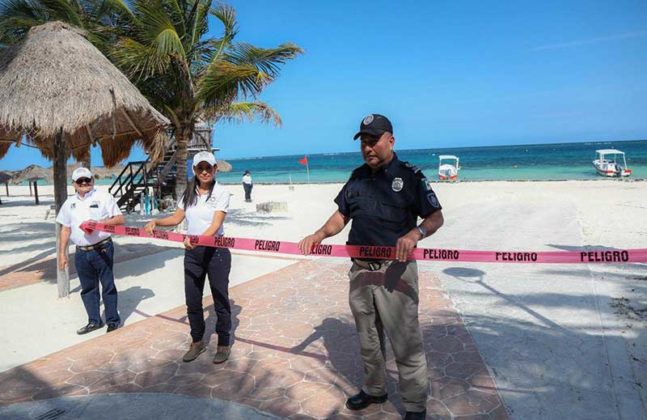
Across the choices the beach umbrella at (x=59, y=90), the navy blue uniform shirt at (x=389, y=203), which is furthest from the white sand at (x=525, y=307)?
the navy blue uniform shirt at (x=389, y=203)

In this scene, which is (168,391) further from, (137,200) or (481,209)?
(137,200)

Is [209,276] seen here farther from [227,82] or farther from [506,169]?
[506,169]

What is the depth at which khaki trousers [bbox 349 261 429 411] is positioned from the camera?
2783 millimetres

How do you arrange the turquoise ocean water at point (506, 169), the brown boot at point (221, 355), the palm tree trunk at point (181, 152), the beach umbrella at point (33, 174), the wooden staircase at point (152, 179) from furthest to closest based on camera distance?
the turquoise ocean water at point (506, 169) < the beach umbrella at point (33, 174) < the wooden staircase at point (152, 179) < the palm tree trunk at point (181, 152) < the brown boot at point (221, 355)

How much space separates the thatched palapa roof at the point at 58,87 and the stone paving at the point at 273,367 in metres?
2.98

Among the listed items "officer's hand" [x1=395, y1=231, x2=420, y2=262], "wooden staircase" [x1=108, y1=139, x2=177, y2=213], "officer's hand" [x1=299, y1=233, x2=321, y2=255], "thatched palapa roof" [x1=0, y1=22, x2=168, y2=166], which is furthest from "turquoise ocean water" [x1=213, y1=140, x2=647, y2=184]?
"officer's hand" [x1=395, y1=231, x2=420, y2=262]

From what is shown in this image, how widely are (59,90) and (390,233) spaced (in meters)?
5.38

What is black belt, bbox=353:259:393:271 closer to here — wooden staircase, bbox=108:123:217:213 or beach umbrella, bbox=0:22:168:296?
beach umbrella, bbox=0:22:168:296

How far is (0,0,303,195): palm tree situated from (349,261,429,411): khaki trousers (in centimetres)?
821

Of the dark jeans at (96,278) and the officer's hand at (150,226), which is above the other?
the officer's hand at (150,226)

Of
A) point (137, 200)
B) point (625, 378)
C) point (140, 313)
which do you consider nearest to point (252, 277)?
point (140, 313)

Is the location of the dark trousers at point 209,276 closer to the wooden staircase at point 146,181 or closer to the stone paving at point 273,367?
the stone paving at point 273,367

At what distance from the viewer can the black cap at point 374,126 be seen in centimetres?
271

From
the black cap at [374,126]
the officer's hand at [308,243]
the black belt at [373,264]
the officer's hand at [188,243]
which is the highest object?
the black cap at [374,126]
